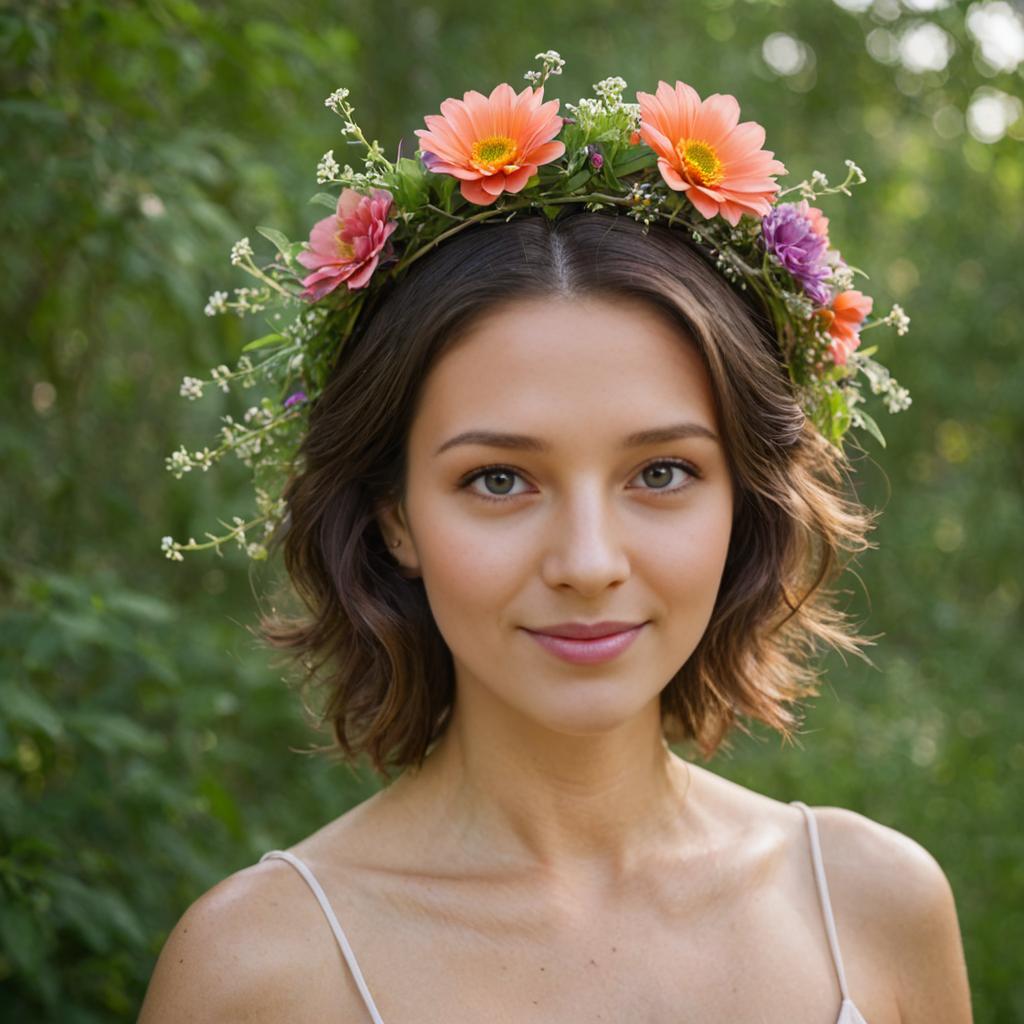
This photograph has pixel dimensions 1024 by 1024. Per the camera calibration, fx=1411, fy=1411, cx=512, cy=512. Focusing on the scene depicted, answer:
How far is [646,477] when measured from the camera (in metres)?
1.99

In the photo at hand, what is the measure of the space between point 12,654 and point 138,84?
1.20 m

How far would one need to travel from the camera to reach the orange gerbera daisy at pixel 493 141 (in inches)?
79.7

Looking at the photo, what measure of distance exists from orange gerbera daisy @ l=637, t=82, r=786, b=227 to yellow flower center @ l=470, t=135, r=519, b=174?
201 millimetres

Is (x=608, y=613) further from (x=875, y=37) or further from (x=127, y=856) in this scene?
(x=875, y=37)

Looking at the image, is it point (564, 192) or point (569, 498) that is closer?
point (569, 498)

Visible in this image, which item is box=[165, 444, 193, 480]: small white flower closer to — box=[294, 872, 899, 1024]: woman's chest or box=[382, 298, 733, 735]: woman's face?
box=[382, 298, 733, 735]: woman's face

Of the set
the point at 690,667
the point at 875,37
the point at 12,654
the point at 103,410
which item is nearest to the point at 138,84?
the point at 103,410

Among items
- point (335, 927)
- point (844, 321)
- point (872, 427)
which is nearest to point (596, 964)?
point (335, 927)

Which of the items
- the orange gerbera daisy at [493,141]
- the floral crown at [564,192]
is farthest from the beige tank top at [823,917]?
the orange gerbera daisy at [493,141]

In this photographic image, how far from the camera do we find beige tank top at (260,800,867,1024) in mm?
1979

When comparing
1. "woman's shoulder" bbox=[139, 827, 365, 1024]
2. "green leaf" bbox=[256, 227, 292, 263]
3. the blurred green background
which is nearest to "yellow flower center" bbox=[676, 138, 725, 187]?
"green leaf" bbox=[256, 227, 292, 263]

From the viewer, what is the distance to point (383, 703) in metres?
2.31

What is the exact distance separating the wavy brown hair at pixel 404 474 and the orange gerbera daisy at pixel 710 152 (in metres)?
0.08

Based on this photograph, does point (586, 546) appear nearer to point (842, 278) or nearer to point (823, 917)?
point (842, 278)
